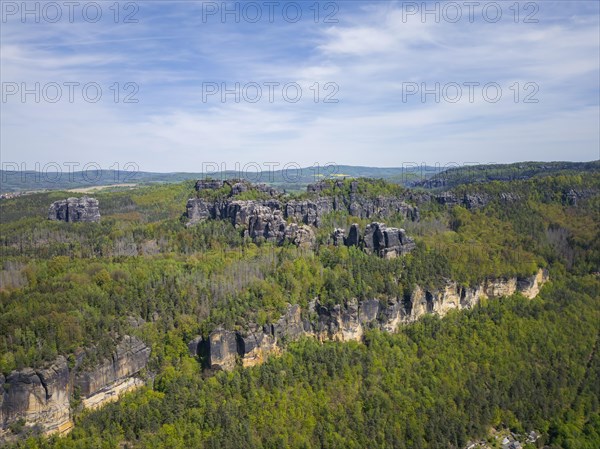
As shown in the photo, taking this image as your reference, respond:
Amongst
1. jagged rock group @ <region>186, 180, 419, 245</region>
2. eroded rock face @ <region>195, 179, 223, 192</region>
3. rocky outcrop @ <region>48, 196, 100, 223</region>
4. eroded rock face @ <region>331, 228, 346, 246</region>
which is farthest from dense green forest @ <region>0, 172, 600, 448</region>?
rocky outcrop @ <region>48, 196, 100, 223</region>

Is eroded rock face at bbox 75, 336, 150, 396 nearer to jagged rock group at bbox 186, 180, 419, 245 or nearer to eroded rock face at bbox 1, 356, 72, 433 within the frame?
eroded rock face at bbox 1, 356, 72, 433

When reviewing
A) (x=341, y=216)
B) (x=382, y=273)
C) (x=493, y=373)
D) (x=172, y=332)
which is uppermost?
(x=341, y=216)

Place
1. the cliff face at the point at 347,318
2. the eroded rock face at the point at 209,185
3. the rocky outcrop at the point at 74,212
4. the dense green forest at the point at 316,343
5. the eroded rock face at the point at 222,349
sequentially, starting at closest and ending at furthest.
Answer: the dense green forest at the point at 316,343
the eroded rock face at the point at 222,349
the cliff face at the point at 347,318
the eroded rock face at the point at 209,185
the rocky outcrop at the point at 74,212

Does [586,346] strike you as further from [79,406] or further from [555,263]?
[79,406]

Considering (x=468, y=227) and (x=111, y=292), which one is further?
(x=468, y=227)

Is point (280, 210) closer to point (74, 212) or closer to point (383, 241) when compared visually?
point (383, 241)

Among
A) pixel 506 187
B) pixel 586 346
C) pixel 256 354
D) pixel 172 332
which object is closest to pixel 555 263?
pixel 586 346

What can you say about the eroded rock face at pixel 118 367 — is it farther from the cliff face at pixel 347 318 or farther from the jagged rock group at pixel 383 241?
the jagged rock group at pixel 383 241

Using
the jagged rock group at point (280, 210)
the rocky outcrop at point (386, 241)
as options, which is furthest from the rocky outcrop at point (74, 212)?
the rocky outcrop at point (386, 241)
